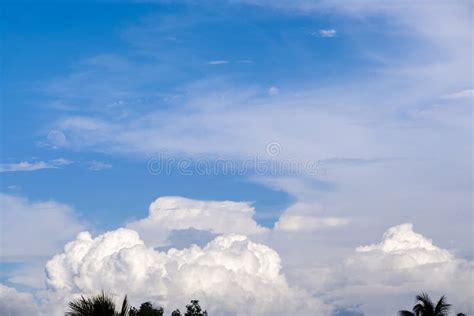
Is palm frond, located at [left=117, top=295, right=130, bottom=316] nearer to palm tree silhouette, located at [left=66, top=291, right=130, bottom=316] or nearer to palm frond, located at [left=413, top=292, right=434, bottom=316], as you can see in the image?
palm tree silhouette, located at [left=66, top=291, right=130, bottom=316]

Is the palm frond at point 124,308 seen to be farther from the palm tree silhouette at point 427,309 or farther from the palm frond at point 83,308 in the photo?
the palm tree silhouette at point 427,309

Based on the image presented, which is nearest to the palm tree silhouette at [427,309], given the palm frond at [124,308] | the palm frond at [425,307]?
the palm frond at [425,307]

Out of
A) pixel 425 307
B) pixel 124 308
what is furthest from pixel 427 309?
pixel 124 308

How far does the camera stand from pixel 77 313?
30656mm

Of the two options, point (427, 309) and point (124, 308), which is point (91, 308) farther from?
point (427, 309)

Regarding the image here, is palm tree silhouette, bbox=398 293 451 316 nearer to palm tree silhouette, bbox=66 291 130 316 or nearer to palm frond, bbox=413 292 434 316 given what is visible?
palm frond, bbox=413 292 434 316

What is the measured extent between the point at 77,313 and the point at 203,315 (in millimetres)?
91555

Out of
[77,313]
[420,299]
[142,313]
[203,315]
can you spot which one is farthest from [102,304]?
[203,315]

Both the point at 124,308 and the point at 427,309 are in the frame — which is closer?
the point at 124,308

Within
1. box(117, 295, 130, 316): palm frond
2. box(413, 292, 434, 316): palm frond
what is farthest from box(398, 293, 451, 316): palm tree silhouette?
box(117, 295, 130, 316): palm frond

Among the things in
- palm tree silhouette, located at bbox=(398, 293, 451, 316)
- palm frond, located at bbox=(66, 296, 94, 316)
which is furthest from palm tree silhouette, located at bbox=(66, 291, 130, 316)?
palm tree silhouette, located at bbox=(398, 293, 451, 316)

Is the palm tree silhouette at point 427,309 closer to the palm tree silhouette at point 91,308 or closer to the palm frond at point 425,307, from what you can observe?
the palm frond at point 425,307

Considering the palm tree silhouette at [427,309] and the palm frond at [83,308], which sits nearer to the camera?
the palm frond at [83,308]

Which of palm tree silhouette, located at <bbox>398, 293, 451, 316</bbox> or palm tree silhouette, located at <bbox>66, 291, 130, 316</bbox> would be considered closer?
palm tree silhouette, located at <bbox>66, 291, 130, 316</bbox>
